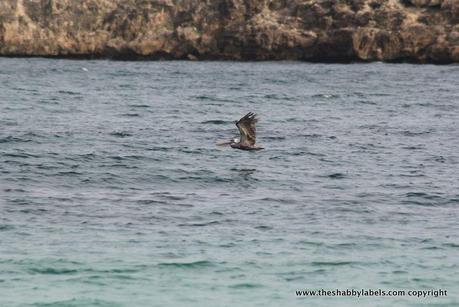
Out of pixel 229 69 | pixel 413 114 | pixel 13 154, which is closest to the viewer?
pixel 13 154

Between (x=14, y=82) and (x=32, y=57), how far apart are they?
28478 millimetres

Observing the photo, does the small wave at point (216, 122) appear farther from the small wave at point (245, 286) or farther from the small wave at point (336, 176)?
the small wave at point (245, 286)

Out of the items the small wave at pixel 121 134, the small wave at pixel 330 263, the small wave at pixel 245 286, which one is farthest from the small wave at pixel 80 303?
the small wave at pixel 121 134

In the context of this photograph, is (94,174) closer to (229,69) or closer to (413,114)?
(413,114)

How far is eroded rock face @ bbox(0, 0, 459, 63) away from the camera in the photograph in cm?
8394

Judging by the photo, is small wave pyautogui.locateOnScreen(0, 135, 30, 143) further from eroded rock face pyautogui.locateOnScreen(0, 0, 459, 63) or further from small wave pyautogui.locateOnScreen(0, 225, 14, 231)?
eroded rock face pyautogui.locateOnScreen(0, 0, 459, 63)

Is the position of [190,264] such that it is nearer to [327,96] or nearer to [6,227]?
Result: [6,227]

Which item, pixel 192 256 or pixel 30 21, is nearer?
pixel 192 256

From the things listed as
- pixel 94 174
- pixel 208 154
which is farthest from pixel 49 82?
pixel 94 174

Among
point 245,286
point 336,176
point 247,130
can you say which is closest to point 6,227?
point 245,286

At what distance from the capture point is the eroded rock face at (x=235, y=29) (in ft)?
275

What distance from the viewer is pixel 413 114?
161 feet

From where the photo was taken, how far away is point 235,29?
88.6 metres

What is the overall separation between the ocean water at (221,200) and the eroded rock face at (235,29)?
28.8m
